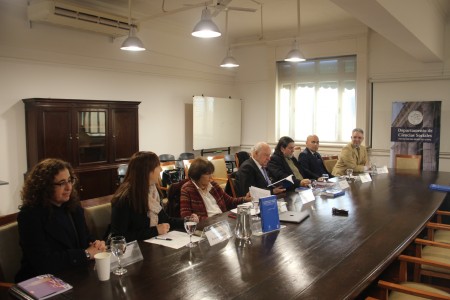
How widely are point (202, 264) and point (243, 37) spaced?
303 inches

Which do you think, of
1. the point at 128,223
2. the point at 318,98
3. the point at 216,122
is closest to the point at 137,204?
the point at 128,223

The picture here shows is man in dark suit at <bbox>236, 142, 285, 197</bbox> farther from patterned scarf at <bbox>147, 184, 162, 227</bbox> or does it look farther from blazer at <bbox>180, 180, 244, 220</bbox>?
patterned scarf at <bbox>147, 184, 162, 227</bbox>

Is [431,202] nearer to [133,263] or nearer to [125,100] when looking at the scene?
[133,263]

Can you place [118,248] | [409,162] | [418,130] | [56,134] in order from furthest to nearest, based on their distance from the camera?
[418,130] → [409,162] → [56,134] → [118,248]

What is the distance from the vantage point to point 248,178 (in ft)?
13.0

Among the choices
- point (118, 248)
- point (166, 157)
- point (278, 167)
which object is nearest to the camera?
point (118, 248)

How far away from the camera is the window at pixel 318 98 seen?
8.04m

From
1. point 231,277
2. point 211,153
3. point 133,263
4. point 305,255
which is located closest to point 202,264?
point 231,277

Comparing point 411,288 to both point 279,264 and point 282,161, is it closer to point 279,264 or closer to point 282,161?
point 279,264

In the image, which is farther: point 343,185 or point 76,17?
point 76,17

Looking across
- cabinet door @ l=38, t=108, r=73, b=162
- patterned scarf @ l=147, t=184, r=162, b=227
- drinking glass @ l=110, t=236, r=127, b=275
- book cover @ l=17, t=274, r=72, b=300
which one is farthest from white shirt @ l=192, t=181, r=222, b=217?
cabinet door @ l=38, t=108, r=73, b=162

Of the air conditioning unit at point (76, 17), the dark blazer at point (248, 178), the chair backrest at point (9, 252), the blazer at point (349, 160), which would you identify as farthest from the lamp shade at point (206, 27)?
the blazer at point (349, 160)

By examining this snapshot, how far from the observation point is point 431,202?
3.52 meters

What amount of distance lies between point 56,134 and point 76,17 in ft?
5.35
